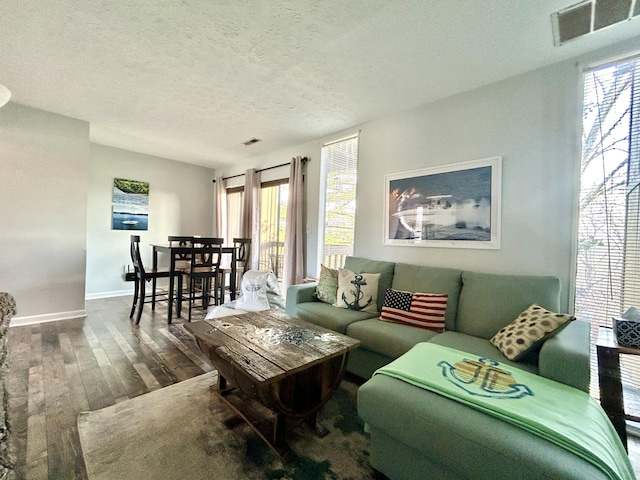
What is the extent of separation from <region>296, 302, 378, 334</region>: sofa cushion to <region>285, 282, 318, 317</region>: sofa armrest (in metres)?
0.07

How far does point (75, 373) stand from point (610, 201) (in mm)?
4178

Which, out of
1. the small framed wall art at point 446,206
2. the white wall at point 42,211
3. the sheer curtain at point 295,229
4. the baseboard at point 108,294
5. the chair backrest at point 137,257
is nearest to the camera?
the small framed wall art at point 446,206

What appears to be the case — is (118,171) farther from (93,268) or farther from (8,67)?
(8,67)

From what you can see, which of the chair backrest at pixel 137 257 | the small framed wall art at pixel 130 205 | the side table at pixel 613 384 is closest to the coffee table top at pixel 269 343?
the side table at pixel 613 384

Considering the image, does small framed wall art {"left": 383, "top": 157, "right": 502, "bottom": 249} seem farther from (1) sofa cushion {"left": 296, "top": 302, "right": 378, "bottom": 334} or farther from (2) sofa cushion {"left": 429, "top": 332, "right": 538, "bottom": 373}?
(1) sofa cushion {"left": 296, "top": 302, "right": 378, "bottom": 334}

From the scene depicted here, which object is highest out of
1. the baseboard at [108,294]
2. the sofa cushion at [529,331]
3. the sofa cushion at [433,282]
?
the sofa cushion at [433,282]

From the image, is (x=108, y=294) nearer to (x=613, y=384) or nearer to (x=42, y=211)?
(x=42, y=211)

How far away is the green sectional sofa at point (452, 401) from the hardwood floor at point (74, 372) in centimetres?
135

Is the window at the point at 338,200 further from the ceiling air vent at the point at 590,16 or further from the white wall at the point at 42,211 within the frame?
the white wall at the point at 42,211

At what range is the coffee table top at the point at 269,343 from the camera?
4.38 feet

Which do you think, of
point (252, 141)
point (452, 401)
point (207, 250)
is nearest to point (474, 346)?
point (452, 401)

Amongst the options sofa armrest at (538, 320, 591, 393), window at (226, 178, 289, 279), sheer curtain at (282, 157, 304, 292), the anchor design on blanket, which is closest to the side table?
sofa armrest at (538, 320, 591, 393)

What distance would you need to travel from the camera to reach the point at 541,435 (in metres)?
0.96

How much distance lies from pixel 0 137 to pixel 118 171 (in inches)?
65.9
